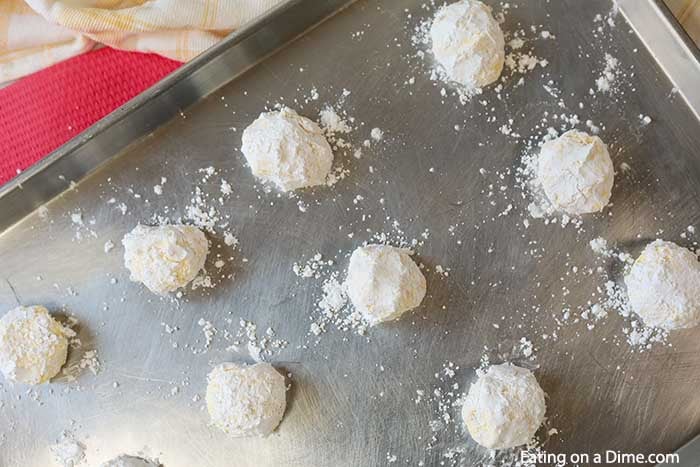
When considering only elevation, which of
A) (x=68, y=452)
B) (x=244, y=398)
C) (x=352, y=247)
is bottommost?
(x=68, y=452)

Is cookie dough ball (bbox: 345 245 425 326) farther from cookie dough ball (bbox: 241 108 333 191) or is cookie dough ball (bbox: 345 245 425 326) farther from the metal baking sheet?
cookie dough ball (bbox: 241 108 333 191)

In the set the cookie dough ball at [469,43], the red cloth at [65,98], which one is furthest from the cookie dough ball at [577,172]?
the red cloth at [65,98]

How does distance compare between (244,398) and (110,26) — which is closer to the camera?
(244,398)

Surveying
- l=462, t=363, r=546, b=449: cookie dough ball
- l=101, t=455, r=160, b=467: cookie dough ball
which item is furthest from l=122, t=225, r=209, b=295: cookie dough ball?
l=462, t=363, r=546, b=449: cookie dough ball

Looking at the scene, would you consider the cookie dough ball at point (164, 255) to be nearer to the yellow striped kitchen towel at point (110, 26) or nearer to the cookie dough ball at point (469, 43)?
the yellow striped kitchen towel at point (110, 26)

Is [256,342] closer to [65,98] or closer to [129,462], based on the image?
[129,462]

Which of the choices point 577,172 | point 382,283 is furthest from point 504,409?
point 577,172
